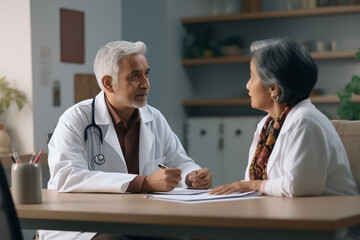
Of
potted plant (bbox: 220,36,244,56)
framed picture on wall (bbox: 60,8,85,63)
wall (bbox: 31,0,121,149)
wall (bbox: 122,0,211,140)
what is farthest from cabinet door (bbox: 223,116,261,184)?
framed picture on wall (bbox: 60,8,85,63)

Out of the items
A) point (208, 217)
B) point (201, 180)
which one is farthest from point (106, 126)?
point (208, 217)

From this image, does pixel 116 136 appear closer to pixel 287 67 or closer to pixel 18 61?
pixel 287 67

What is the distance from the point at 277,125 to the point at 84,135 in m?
0.81

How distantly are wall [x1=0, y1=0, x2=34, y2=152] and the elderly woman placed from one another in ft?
8.06

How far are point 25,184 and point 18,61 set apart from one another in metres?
2.57

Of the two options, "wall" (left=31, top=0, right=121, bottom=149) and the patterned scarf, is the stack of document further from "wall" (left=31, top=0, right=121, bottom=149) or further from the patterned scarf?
"wall" (left=31, top=0, right=121, bottom=149)

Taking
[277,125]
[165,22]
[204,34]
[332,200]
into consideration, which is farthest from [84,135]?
[204,34]

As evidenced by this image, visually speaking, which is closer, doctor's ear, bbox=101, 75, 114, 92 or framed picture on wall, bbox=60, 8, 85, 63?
doctor's ear, bbox=101, 75, 114, 92

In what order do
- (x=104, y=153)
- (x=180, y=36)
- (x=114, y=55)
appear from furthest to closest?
(x=180, y=36) → (x=114, y=55) → (x=104, y=153)

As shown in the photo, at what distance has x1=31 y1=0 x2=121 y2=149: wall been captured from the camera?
418cm

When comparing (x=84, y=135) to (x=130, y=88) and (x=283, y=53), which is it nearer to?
(x=130, y=88)

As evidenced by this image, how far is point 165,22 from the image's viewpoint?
5922 mm

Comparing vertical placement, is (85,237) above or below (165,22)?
below

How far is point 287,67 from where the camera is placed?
1.93 meters
